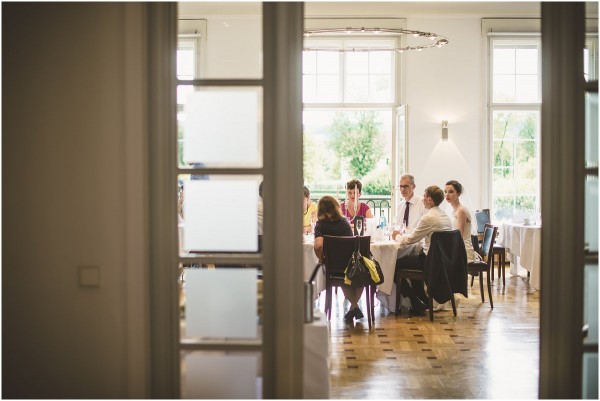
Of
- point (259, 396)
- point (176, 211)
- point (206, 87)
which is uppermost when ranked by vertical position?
point (206, 87)

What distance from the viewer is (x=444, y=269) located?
6.73 m

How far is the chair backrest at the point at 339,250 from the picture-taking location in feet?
21.1

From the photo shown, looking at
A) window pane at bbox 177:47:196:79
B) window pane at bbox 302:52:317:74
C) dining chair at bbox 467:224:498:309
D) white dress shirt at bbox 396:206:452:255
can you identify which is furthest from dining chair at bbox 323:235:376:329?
window pane at bbox 302:52:317:74

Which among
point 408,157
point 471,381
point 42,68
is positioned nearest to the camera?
point 42,68

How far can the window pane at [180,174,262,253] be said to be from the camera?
10.4 feet

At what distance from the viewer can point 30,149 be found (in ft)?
9.99

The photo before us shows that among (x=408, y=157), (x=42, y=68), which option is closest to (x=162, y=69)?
(x=42, y=68)

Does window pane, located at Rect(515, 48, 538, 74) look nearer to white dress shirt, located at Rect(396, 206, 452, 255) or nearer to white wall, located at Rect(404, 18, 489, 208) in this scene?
white wall, located at Rect(404, 18, 489, 208)

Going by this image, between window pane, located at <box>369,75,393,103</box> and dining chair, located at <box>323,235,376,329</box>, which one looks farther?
window pane, located at <box>369,75,393,103</box>

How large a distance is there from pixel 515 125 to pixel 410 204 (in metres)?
4.07

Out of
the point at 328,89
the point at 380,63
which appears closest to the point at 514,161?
the point at 380,63

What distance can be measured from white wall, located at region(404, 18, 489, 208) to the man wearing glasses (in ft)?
9.86

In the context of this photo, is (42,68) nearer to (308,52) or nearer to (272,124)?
(272,124)

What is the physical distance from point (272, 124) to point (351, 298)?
3851mm
